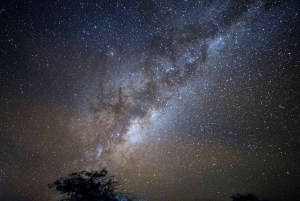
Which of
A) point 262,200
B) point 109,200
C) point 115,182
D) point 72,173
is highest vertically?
point 72,173

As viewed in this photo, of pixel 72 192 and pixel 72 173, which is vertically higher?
pixel 72 173

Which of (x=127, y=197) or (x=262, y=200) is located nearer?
(x=127, y=197)

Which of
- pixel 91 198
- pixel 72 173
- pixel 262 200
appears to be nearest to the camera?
pixel 91 198

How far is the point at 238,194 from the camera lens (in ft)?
85.4

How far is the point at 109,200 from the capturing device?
19.3 m

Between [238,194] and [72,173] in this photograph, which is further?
[238,194]

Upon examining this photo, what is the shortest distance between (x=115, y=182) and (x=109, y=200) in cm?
158

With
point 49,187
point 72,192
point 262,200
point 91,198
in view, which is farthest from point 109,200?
point 262,200

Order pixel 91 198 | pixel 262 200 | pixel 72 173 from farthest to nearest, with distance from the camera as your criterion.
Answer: pixel 262 200, pixel 72 173, pixel 91 198

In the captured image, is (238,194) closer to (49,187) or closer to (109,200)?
(109,200)

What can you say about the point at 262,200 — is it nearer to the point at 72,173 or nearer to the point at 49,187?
the point at 72,173

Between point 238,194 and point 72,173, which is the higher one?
point 72,173

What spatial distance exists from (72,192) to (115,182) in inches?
142

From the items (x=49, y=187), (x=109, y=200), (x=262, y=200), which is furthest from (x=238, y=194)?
(x=49, y=187)
